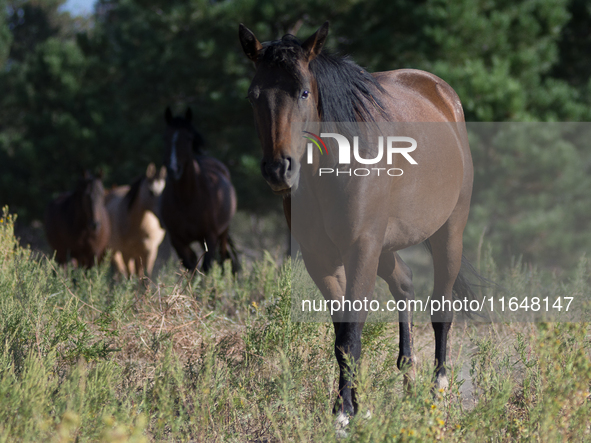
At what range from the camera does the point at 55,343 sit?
10.0 feet

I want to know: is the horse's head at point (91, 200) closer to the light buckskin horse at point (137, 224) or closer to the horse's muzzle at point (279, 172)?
the light buckskin horse at point (137, 224)

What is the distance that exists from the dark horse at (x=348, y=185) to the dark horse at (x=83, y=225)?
5.01 meters

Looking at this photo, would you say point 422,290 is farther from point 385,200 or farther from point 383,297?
point 385,200

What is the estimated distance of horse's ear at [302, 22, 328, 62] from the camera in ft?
8.75

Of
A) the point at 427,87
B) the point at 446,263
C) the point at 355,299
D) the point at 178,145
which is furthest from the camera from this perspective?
the point at 178,145

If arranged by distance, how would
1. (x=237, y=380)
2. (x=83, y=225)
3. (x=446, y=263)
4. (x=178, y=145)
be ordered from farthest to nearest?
(x=83, y=225), (x=178, y=145), (x=446, y=263), (x=237, y=380)

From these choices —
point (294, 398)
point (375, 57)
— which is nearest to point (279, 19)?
point (375, 57)

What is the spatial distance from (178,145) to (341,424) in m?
4.61

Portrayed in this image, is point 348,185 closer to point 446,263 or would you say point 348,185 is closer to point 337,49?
point 446,263

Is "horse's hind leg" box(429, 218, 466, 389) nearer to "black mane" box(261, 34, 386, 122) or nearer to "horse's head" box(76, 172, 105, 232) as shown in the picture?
"black mane" box(261, 34, 386, 122)

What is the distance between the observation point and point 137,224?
8.84 m

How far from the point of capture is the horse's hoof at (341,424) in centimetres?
246

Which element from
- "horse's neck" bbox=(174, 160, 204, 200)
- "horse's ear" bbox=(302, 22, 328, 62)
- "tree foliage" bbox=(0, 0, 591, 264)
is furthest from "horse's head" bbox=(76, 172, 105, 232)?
"horse's ear" bbox=(302, 22, 328, 62)

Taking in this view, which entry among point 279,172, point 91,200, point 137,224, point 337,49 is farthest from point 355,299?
point 137,224
